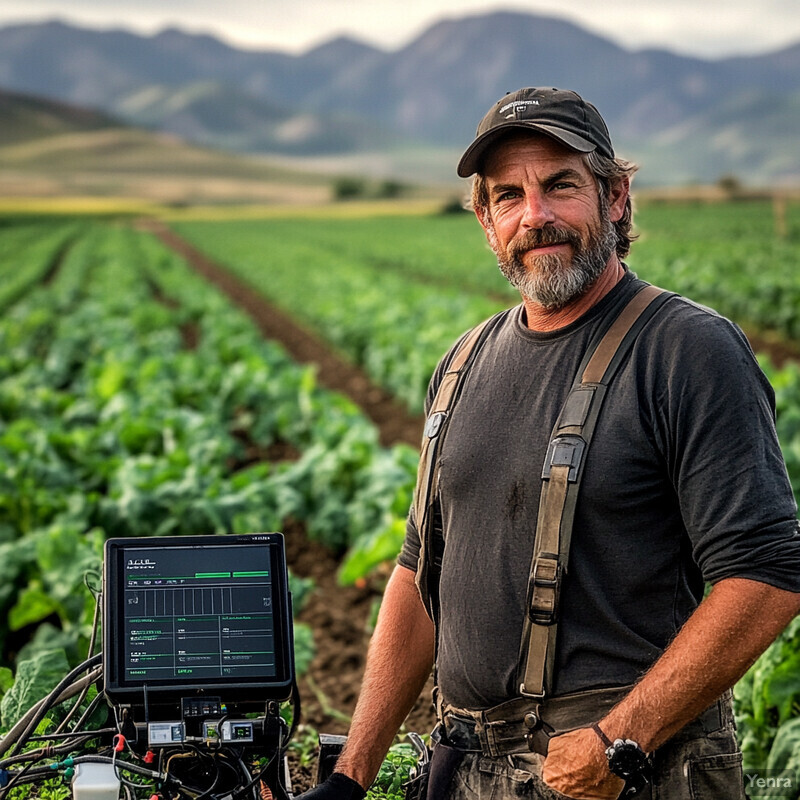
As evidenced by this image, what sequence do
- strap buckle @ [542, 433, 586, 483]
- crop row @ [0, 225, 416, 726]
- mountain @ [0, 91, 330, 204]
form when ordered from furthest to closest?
1. mountain @ [0, 91, 330, 204]
2. crop row @ [0, 225, 416, 726]
3. strap buckle @ [542, 433, 586, 483]

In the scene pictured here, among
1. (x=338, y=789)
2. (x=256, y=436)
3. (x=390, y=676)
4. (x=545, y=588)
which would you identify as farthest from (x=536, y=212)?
(x=256, y=436)

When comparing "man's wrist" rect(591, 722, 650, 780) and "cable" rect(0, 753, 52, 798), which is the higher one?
"man's wrist" rect(591, 722, 650, 780)

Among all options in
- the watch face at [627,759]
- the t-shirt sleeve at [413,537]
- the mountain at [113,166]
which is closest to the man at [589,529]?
the watch face at [627,759]

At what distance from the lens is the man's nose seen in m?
2.49

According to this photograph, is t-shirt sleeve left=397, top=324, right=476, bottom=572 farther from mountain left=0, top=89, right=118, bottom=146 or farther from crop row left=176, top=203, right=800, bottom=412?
mountain left=0, top=89, right=118, bottom=146

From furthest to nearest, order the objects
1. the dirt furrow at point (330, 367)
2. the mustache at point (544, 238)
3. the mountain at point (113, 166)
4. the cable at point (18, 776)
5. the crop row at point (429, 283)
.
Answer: the mountain at point (113, 166), the crop row at point (429, 283), the dirt furrow at point (330, 367), the mustache at point (544, 238), the cable at point (18, 776)

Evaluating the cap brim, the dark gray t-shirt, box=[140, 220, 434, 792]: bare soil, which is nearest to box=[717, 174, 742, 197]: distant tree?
box=[140, 220, 434, 792]: bare soil

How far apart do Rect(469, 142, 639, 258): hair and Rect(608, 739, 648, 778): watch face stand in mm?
1112

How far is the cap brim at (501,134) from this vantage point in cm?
242

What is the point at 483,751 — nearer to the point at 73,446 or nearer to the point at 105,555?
the point at 105,555

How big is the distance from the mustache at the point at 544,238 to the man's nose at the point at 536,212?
0.05 ft

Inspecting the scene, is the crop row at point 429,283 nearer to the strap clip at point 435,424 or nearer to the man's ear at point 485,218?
the man's ear at point 485,218

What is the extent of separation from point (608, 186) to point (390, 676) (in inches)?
49.1

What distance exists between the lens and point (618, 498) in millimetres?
2252
